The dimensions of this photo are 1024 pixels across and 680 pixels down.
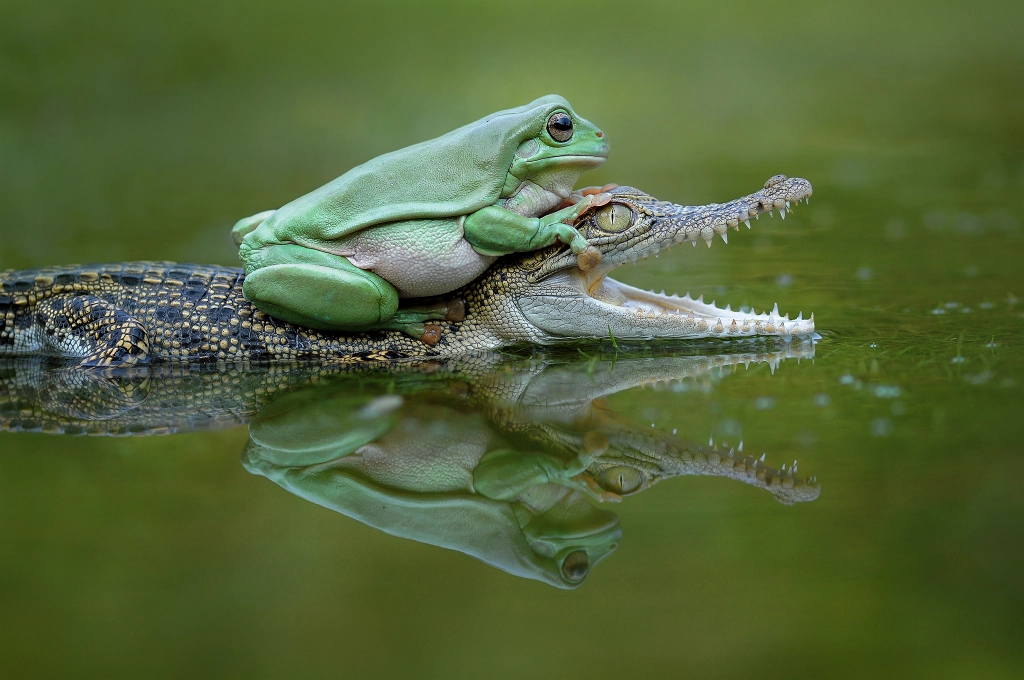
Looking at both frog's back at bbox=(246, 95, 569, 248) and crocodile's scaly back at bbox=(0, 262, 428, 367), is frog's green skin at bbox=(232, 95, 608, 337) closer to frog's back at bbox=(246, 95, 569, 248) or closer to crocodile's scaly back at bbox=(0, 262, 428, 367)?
frog's back at bbox=(246, 95, 569, 248)

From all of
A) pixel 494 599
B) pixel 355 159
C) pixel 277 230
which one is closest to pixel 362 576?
pixel 494 599

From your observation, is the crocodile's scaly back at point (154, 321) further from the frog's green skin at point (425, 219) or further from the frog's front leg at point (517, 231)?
the frog's front leg at point (517, 231)

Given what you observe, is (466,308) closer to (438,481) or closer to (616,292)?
(616,292)

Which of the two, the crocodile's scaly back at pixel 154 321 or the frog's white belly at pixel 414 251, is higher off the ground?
the frog's white belly at pixel 414 251

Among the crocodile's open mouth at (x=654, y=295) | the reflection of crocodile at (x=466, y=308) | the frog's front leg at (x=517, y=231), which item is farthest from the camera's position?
the reflection of crocodile at (x=466, y=308)

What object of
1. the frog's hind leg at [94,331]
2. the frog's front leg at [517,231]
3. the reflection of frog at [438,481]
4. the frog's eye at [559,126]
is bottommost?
the reflection of frog at [438,481]

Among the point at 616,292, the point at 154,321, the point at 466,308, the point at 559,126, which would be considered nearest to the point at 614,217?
the point at 616,292

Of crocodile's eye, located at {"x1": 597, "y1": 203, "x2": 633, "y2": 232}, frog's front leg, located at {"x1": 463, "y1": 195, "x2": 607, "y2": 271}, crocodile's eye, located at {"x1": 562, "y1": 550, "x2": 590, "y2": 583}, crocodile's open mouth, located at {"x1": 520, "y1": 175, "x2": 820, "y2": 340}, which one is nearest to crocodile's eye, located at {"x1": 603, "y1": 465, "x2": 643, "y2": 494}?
crocodile's eye, located at {"x1": 562, "y1": 550, "x2": 590, "y2": 583}

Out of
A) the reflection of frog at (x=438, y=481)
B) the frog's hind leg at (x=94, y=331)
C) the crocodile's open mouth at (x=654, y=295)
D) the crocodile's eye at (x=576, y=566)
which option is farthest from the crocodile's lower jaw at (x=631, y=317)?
the crocodile's eye at (x=576, y=566)
